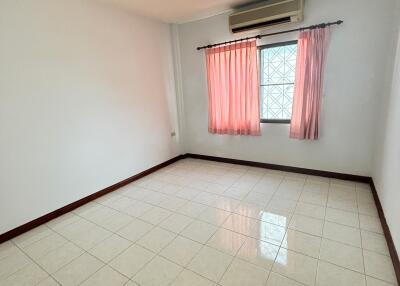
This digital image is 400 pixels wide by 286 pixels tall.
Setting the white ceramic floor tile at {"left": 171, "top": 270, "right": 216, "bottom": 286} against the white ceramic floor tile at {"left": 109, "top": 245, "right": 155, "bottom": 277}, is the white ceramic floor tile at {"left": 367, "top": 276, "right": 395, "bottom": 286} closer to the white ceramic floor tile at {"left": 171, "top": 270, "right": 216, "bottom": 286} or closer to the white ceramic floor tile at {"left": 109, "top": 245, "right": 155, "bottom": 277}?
the white ceramic floor tile at {"left": 171, "top": 270, "right": 216, "bottom": 286}

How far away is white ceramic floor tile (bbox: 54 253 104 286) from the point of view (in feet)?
5.49

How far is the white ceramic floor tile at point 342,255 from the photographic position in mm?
1665

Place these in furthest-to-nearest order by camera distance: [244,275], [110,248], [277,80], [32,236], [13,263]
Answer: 1. [277,80]
2. [32,236]
3. [110,248]
4. [13,263]
5. [244,275]

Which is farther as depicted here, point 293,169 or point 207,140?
point 207,140

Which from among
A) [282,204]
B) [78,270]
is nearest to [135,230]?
[78,270]

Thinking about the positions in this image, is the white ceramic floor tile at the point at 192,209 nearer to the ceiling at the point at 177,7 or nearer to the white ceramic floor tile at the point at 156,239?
the white ceramic floor tile at the point at 156,239

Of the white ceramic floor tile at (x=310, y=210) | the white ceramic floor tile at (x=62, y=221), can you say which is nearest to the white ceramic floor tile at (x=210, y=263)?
the white ceramic floor tile at (x=310, y=210)

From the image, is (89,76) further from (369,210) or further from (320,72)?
(369,210)

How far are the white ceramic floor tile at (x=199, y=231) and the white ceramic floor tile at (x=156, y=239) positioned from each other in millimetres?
150

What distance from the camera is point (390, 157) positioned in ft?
6.59

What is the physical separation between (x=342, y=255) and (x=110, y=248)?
1.98 meters

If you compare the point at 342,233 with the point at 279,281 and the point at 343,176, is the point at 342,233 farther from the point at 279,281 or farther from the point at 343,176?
the point at 343,176

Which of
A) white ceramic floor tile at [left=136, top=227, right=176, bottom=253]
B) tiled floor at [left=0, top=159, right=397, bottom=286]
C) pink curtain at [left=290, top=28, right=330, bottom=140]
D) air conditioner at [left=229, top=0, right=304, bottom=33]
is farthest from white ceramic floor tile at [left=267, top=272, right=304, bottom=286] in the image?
air conditioner at [left=229, top=0, right=304, bottom=33]

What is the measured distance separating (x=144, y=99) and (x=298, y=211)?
273 centimetres
